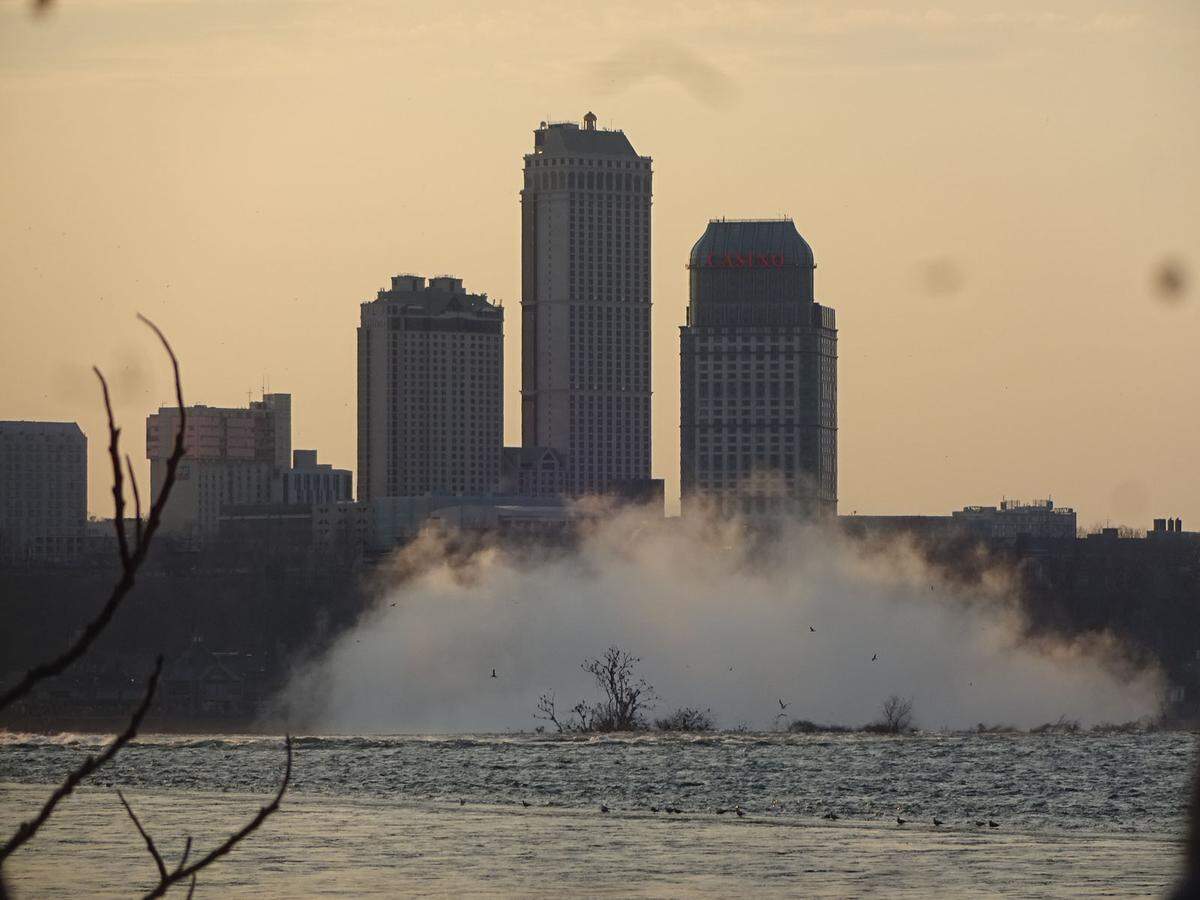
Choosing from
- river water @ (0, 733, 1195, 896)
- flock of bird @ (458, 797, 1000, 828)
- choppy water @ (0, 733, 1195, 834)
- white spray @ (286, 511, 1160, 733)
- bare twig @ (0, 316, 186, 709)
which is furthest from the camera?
white spray @ (286, 511, 1160, 733)

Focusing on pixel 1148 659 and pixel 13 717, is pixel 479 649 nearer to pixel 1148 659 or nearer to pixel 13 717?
pixel 13 717

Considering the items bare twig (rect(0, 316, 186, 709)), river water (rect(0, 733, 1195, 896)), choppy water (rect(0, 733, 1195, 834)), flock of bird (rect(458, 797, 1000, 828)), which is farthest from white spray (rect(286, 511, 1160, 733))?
bare twig (rect(0, 316, 186, 709))

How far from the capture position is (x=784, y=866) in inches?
2131

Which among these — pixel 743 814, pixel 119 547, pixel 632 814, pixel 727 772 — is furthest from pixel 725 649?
pixel 119 547

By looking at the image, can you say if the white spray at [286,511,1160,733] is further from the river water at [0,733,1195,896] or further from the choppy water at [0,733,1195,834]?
the river water at [0,733,1195,896]

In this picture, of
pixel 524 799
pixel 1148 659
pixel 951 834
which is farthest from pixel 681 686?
pixel 951 834

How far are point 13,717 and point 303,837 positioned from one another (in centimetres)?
10326

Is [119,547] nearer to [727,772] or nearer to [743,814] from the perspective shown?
[743,814]

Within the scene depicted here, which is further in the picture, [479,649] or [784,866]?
[479,649]

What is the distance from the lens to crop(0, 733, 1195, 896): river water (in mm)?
51969

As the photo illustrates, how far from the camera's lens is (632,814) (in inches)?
2744

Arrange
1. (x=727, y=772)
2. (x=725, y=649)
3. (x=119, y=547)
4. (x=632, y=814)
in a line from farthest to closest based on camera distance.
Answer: (x=725, y=649)
(x=727, y=772)
(x=632, y=814)
(x=119, y=547)

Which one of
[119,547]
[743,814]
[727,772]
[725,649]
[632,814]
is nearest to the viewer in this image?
[119,547]

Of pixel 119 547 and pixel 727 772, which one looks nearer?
pixel 119 547
